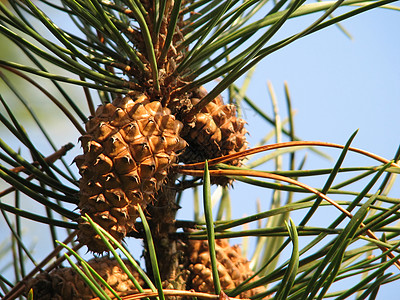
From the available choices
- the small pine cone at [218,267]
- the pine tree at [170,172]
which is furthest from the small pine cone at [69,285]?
the small pine cone at [218,267]

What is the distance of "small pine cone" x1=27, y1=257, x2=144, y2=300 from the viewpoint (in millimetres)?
740

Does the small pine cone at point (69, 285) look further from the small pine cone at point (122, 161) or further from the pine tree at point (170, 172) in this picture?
the small pine cone at point (122, 161)

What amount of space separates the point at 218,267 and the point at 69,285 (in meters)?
0.24

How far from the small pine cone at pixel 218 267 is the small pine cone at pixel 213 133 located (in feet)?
0.41

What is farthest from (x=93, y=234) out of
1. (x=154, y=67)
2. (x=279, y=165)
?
(x=279, y=165)

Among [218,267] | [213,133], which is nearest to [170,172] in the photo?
[213,133]

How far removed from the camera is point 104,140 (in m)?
0.65

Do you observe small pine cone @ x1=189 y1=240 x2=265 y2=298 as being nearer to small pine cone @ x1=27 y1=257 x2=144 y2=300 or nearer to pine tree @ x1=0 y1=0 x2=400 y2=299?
pine tree @ x1=0 y1=0 x2=400 y2=299

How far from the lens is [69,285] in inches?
29.3

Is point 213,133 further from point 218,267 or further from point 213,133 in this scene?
point 218,267

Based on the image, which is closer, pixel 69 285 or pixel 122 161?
pixel 122 161

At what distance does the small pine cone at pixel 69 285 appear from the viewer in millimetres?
740

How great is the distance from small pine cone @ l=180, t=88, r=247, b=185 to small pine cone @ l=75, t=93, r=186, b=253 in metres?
0.08

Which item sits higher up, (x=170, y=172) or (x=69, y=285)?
(x=170, y=172)
